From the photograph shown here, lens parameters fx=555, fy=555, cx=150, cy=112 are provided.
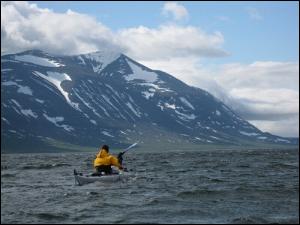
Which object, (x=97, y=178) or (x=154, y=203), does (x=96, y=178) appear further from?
(x=154, y=203)

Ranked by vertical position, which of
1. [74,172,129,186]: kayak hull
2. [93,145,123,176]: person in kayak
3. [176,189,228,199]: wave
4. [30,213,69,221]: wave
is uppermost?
[93,145,123,176]: person in kayak

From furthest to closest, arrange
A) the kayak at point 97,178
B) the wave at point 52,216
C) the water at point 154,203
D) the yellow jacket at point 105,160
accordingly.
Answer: the yellow jacket at point 105,160
the kayak at point 97,178
the water at point 154,203
the wave at point 52,216

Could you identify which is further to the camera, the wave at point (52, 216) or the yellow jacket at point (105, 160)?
the yellow jacket at point (105, 160)

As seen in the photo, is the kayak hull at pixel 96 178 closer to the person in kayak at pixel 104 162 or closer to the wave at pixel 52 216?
the person in kayak at pixel 104 162

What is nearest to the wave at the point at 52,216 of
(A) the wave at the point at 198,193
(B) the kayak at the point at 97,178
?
(A) the wave at the point at 198,193

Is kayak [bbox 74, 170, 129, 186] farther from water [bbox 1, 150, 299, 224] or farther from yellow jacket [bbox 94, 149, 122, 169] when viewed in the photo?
yellow jacket [bbox 94, 149, 122, 169]

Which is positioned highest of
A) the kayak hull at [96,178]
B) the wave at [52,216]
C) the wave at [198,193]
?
the kayak hull at [96,178]

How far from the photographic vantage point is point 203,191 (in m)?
35.3

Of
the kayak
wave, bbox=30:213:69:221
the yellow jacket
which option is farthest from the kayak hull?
wave, bbox=30:213:69:221

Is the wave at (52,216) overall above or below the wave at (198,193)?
below

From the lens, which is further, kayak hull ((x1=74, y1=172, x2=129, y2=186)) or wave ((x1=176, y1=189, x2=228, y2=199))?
kayak hull ((x1=74, y1=172, x2=129, y2=186))

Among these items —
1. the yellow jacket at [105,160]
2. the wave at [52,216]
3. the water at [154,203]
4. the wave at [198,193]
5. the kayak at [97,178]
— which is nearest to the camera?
the wave at [52,216]

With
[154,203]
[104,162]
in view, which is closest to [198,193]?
[154,203]

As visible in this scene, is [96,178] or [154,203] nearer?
[154,203]
